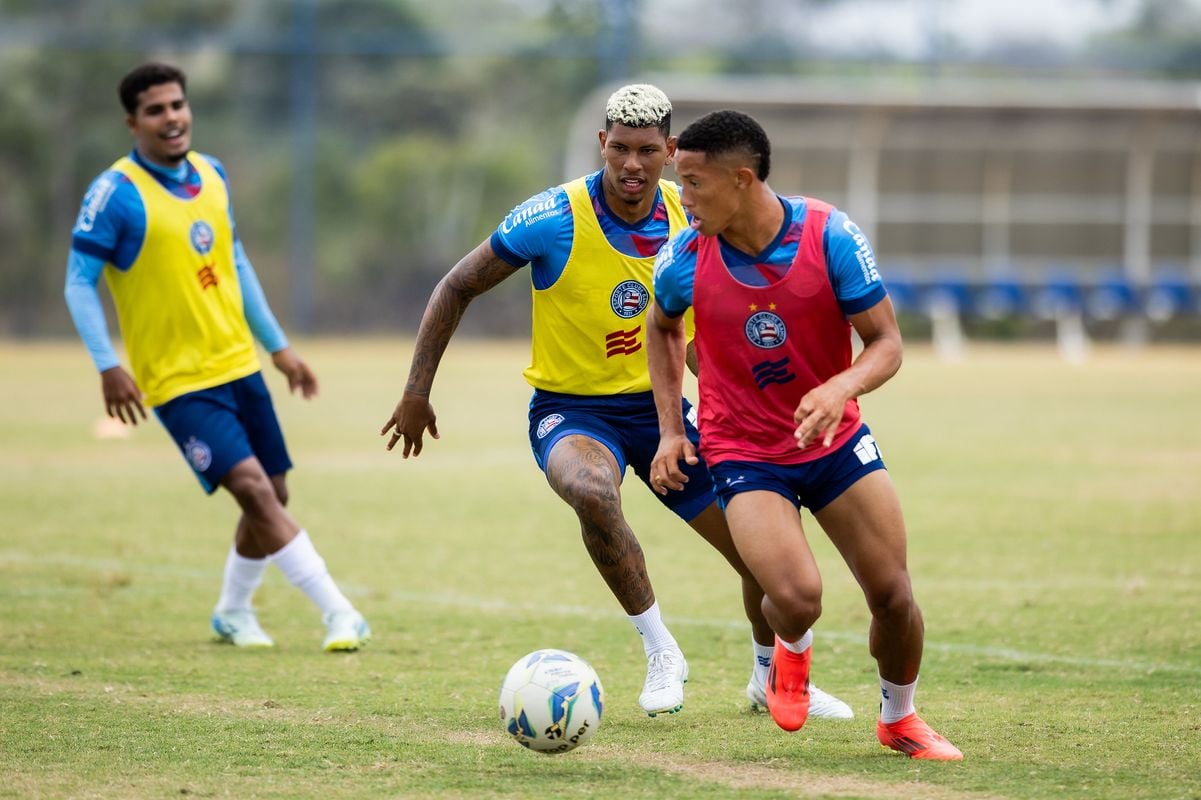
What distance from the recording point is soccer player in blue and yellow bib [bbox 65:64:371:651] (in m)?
7.99

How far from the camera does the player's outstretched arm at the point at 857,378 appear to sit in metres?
5.33

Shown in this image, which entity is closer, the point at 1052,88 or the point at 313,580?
the point at 313,580

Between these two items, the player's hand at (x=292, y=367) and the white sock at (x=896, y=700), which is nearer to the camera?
the white sock at (x=896, y=700)

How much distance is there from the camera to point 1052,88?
39.3 metres

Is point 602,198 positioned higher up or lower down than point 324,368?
higher up

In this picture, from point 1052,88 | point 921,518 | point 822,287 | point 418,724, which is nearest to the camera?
point 822,287

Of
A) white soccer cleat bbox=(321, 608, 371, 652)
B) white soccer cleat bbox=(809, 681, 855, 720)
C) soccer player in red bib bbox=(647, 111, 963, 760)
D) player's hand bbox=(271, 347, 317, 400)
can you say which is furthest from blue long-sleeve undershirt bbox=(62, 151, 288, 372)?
white soccer cleat bbox=(809, 681, 855, 720)

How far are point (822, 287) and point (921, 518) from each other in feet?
22.8

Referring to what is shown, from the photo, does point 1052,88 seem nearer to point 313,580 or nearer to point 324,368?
point 324,368

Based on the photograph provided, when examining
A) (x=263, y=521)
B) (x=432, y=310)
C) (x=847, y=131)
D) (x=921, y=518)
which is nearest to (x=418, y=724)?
(x=432, y=310)

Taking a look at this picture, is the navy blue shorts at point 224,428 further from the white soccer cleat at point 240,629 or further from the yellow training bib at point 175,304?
→ the white soccer cleat at point 240,629

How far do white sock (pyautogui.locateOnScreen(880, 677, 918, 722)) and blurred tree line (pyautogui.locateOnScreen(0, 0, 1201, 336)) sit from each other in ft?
104

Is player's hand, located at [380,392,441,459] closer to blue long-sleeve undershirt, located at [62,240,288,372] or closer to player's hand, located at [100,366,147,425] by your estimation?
player's hand, located at [100,366,147,425]

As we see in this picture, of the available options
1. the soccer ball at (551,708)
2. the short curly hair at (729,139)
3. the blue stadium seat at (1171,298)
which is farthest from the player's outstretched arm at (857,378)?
the blue stadium seat at (1171,298)
